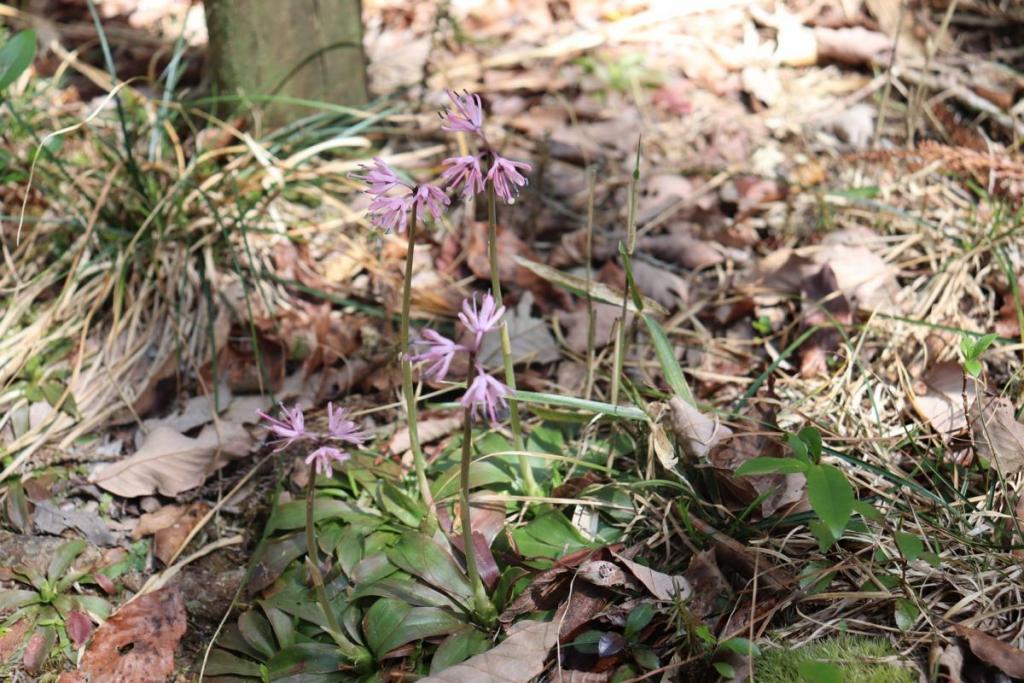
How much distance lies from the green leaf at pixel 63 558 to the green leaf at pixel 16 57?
116 centimetres

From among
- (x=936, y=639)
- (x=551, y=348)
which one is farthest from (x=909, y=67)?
(x=936, y=639)

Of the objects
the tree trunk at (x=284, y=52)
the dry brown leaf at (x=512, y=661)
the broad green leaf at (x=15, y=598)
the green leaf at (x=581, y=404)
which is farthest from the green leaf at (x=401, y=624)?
the tree trunk at (x=284, y=52)

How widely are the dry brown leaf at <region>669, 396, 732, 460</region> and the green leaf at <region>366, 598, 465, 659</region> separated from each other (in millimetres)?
650

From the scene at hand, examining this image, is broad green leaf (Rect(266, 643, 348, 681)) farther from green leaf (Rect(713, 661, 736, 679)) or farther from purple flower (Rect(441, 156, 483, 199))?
purple flower (Rect(441, 156, 483, 199))

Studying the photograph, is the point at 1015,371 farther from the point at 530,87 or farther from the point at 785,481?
the point at 530,87

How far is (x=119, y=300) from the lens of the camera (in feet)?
8.91

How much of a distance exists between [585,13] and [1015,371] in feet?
8.85

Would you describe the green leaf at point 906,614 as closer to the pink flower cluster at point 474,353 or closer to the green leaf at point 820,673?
the green leaf at point 820,673

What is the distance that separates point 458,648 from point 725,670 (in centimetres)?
54

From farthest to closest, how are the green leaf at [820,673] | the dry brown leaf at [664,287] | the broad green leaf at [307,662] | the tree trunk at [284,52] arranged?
the tree trunk at [284,52] → the dry brown leaf at [664,287] → the broad green leaf at [307,662] → the green leaf at [820,673]

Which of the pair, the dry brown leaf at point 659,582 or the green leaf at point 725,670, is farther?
the dry brown leaf at point 659,582

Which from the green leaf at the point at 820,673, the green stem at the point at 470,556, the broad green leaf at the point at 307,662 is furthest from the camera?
the broad green leaf at the point at 307,662

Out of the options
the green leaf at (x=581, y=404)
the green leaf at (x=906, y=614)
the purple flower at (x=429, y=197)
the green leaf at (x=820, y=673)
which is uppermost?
the purple flower at (x=429, y=197)

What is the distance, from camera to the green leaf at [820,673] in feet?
5.23
